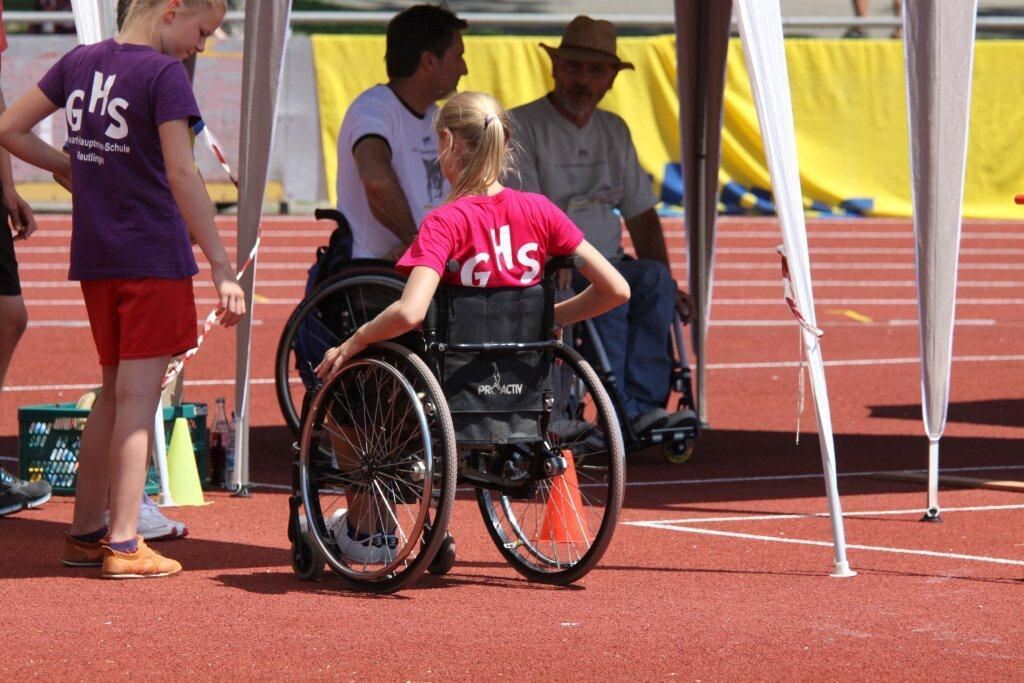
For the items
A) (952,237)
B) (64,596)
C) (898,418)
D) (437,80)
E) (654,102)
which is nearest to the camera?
(64,596)

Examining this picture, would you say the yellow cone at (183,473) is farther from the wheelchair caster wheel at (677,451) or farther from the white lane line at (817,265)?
the white lane line at (817,265)

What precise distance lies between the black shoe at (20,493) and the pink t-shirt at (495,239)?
2.33 meters

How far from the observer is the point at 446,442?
17.3 ft

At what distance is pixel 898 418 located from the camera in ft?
33.2

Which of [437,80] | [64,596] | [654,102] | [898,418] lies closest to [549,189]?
[437,80]

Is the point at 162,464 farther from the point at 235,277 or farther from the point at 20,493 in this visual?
the point at 235,277

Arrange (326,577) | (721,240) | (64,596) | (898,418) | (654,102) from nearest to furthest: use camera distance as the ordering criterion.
A: (64,596) < (326,577) < (898,418) < (721,240) < (654,102)

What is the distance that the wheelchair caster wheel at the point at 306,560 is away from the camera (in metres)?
5.71

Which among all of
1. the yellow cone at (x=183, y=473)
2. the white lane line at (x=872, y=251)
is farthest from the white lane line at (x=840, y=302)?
the yellow cone at (x=183, y=473)

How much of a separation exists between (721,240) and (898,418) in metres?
12.3

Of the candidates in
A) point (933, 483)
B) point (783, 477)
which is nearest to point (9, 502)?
point (783, 477)

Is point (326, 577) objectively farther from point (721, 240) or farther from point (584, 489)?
point (721, 240)

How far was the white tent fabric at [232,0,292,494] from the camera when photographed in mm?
7266

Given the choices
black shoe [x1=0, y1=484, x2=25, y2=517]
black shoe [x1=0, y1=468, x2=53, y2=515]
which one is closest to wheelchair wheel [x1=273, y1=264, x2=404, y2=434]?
black shoe [x1=0, y1=468, x2=53, y2=515]
